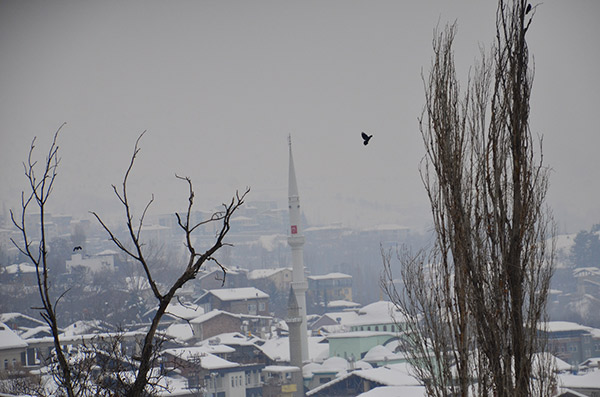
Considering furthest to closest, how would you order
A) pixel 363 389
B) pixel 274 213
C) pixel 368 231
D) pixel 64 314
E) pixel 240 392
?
pixel 274 213 → pixel 368 231 → pixel 64 314 → pixel 240 392 → pixel 363 389

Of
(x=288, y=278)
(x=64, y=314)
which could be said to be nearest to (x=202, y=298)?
(x=64, y=314)

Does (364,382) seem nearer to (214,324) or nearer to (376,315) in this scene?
(214,324)

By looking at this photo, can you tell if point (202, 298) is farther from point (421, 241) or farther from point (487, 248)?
point (421, 241)

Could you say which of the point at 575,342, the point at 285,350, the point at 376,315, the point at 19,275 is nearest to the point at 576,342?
the point at 575,342

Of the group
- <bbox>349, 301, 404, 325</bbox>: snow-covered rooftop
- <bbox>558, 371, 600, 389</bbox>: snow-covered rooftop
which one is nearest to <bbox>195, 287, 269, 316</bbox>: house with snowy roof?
<bbox>349, 301, 404, 325</bbox>: snow-covered rooftop

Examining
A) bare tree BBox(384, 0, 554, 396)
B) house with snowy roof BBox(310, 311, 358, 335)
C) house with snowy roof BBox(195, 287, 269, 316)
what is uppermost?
bare tree BBox(384, 0, 554, 396)

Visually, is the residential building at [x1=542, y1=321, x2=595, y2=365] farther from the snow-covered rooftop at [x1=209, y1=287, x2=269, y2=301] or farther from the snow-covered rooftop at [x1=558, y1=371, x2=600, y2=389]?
the snow-covered rooftop at [x1=209, y1=287, x2=269, y2=301]

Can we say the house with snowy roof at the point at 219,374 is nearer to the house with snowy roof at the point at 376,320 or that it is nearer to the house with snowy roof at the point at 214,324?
the house with snowy roof at the point at 214,324

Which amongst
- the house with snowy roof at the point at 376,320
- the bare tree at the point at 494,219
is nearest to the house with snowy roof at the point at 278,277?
the house with snowy roof at the point at 376,320
